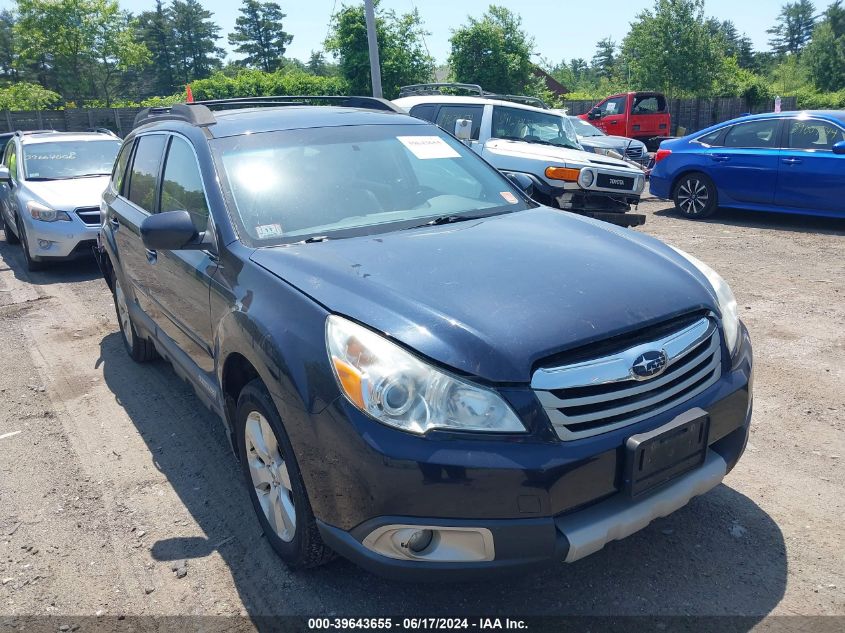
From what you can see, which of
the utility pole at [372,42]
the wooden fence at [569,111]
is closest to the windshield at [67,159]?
the utility pole at [372,42]

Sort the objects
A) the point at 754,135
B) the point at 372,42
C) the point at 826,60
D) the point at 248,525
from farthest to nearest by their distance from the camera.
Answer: the point at 826,60
the point at 372,42
the point at 754,135
the point at 248,525

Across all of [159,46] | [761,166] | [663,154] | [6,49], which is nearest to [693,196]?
[663,154]

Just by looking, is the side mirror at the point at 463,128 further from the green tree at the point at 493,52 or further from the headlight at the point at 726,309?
the green tree at the point at 493,52

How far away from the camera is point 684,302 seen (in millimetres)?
2650

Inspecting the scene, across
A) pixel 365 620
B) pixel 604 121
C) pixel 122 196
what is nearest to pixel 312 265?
pixel 365 620

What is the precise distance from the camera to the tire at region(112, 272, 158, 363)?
535 cm

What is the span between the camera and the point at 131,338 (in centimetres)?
548

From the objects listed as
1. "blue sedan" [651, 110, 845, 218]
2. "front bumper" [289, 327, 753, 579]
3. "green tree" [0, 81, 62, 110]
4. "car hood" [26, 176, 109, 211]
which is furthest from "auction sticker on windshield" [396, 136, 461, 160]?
"green tree" [0, 81, 62, 110]

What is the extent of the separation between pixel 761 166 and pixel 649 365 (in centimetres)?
846

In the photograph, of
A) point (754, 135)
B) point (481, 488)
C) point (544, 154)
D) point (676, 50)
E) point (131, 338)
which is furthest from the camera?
point (676, 50)

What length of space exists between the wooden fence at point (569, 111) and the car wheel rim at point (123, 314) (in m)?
25.6

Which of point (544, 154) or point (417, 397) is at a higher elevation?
point (544, 154)

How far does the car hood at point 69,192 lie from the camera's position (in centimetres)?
868

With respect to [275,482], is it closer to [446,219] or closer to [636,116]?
[446,219]
